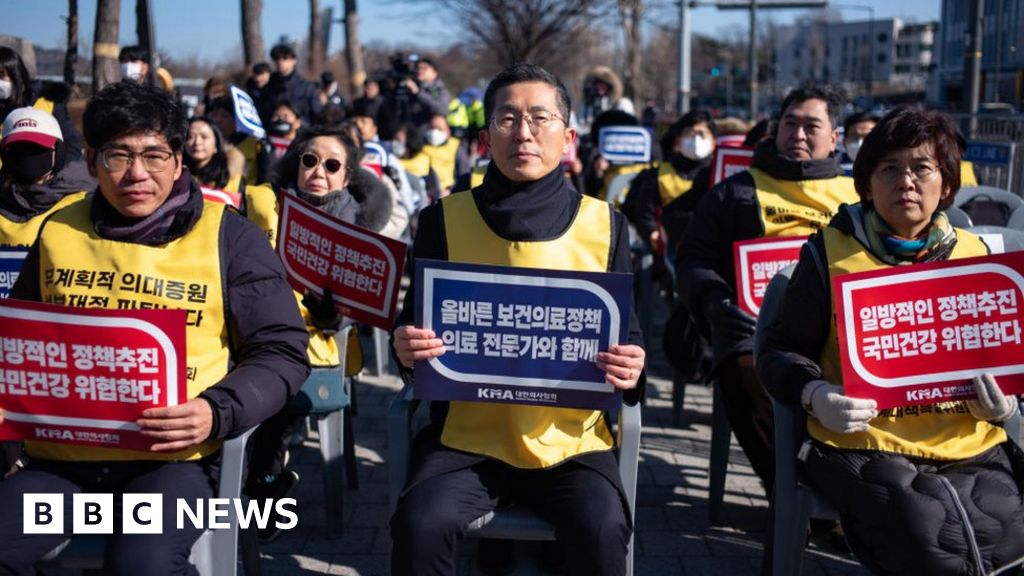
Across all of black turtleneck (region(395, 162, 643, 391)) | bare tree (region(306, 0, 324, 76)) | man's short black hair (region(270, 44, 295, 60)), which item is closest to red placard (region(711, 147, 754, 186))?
black turtleneck (region(395, 162, 643, 391))

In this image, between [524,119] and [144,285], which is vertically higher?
[524,119]

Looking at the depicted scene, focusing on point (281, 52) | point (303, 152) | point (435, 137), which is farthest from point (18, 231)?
point (281, 52)

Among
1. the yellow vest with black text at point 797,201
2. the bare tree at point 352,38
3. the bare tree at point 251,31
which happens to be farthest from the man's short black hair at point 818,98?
the bare tree at point 352,38

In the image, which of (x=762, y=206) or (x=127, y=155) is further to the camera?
(x=762, y=206)

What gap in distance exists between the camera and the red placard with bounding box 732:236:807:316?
372cm

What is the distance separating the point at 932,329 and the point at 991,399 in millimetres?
234

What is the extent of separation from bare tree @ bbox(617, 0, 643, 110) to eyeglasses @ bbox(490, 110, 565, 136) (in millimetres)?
21150

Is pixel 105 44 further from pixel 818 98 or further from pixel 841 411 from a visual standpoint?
pixel 841 411

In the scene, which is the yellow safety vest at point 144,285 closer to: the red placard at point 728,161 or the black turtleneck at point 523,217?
the black turtleneck at point 523,217

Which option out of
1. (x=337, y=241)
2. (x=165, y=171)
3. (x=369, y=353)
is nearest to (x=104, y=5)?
(x=369, y=353)

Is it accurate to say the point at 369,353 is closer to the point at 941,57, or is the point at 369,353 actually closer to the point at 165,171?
the point at 165,171

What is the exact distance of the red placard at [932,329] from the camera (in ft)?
8.61

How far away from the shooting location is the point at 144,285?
266 centimetres

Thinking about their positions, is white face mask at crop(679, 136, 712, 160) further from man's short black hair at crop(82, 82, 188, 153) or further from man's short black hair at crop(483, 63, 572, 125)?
man's short black hair at crop(82, 82, 188, 153)
